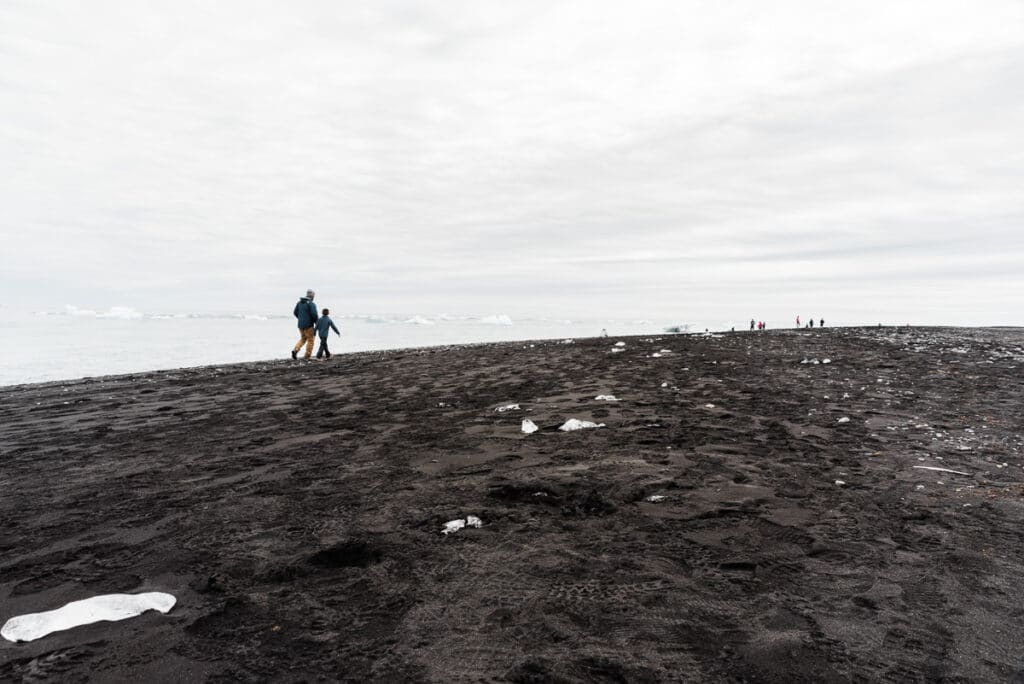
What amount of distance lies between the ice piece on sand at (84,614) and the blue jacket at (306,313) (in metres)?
→ 18.5

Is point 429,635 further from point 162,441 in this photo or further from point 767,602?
point 162,441

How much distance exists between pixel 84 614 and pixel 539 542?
119 inches

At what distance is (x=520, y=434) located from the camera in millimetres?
7367

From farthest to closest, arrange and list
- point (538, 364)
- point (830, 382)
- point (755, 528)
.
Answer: point (538, 364) < point (830, 382) < point (755, 528)

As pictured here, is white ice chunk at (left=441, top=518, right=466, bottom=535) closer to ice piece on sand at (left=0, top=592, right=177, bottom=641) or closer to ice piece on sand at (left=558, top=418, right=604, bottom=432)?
ice piece on sand at (left=0, top=592, right=177, bottom=641)

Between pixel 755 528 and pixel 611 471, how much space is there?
1.65 metres

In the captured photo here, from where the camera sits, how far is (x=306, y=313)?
21125 millimetres

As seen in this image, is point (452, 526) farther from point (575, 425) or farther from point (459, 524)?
point (575, 425)

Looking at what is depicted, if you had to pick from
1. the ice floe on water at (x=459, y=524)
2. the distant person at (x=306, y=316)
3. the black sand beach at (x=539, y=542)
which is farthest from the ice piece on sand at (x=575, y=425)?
the distant person at (x=306, y=316)

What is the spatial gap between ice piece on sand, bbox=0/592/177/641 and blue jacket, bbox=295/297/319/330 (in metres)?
18.5

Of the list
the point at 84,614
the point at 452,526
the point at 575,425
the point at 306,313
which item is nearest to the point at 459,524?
the point at 452,526

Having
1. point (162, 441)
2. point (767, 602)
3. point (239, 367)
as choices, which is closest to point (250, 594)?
Answer: point (767, 602)

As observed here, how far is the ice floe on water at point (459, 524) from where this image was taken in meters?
4.33

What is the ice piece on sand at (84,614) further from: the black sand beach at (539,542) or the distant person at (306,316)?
the distant person at (306,316)
